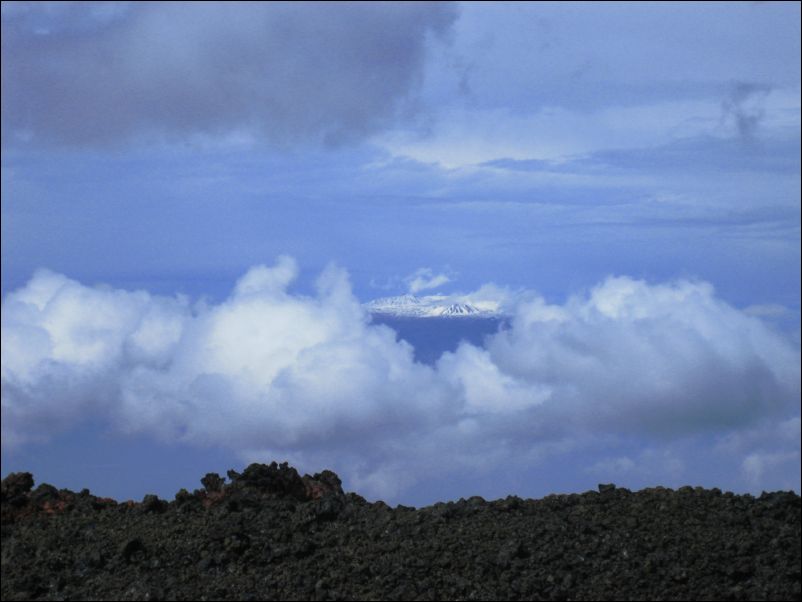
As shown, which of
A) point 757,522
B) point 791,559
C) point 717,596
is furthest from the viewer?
point 757,522

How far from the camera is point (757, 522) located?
32.4 feet

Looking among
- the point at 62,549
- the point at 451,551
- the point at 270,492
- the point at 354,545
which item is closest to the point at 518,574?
the point at 451,551

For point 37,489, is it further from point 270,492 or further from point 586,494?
point 586,494

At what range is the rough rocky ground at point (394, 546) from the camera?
868 cm

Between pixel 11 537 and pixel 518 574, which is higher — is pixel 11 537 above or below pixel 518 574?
above

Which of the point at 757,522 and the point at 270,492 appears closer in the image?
the point at 757,522

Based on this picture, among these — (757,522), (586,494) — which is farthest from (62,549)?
(757,522)

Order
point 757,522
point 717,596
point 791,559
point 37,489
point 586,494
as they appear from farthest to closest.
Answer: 1. point 37,489
2. point 586,494
3. point 757,522
4. point 791,559
5. point 717,596

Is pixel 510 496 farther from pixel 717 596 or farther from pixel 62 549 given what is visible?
pixel 62 549

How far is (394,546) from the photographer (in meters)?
9.30

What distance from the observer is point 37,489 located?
37.7 ft

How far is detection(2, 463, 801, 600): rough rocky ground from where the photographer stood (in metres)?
8.68

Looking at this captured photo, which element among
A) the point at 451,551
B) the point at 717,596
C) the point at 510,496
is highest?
the point at 510,496

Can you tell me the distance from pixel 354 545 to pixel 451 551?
968mm
